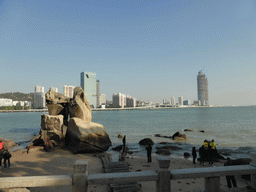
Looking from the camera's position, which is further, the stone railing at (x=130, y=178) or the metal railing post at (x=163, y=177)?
the metal railing post at (x=163, y=177)

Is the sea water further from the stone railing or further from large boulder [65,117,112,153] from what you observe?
the stone railing

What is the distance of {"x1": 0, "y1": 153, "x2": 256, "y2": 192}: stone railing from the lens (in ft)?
15.3

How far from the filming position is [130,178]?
5.01 metres

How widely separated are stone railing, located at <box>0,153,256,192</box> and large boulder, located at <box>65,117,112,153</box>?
1179 cm

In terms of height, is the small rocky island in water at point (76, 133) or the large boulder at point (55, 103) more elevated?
the large boulder at point (55, 103)

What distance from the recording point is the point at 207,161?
13953 millimetres

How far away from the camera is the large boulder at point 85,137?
16.4 metres

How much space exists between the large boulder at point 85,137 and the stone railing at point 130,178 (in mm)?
11790

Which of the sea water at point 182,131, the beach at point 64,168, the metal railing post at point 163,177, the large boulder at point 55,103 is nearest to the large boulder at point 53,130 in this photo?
the beach at point 64,168

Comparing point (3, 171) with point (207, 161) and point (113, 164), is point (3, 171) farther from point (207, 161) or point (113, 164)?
point (207, 161)

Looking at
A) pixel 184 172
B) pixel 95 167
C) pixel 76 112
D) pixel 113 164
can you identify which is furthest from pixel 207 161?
pixel 76 112

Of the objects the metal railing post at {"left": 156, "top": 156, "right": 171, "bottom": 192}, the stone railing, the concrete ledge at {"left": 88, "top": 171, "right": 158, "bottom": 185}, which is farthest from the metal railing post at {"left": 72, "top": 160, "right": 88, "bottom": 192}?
the metal railing post at {"left": 156, "top": 156, "right": 171, "bottom": 192}

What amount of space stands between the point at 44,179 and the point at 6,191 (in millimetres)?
5085

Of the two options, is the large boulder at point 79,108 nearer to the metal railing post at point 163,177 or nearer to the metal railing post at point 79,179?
the metal railing post at point 79,179
